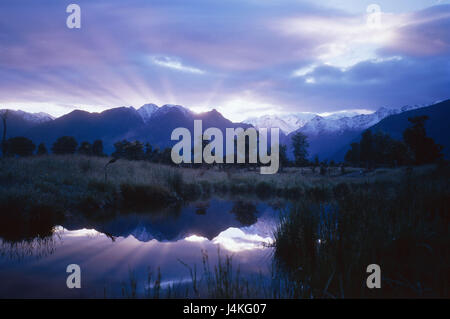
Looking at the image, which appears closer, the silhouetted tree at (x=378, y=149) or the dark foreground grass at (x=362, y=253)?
the dark foreground grass at (x=362, y=253)

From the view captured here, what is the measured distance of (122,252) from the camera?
546cm

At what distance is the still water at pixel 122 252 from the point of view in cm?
379

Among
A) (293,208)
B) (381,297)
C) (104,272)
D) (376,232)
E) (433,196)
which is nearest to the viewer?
(381,297)

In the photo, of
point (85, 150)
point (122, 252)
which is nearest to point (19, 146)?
point (85, 150)

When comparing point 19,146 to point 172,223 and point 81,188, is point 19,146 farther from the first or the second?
point 172,223

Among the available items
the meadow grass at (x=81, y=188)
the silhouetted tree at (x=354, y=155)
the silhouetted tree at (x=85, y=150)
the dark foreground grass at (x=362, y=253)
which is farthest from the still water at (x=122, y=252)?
the silhouetted tree at (x=354, y=155)

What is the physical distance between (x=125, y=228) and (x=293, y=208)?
4694 mm

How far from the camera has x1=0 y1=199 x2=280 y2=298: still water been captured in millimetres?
3795

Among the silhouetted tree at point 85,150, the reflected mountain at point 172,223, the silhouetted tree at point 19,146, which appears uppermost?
the silhouetted tree at point 19,146

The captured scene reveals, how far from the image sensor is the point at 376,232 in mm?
3896

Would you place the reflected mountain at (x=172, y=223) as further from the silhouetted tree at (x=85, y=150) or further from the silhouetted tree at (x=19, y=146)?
the silhouetted tree at (x=19, y=146)
